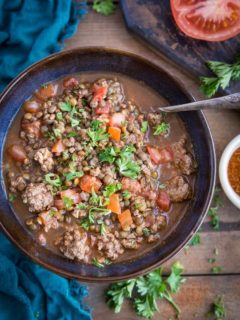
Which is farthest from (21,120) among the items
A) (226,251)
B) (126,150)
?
(226,251)

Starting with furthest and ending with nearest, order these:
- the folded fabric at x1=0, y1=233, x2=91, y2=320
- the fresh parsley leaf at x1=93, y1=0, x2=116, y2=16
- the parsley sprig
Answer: the fresh parsley leaf at x1=93, y1=0, x2=116, y2=16 → the parsley sprig → the folded fabric at x1=0, y1=233, x2=91, y2=320

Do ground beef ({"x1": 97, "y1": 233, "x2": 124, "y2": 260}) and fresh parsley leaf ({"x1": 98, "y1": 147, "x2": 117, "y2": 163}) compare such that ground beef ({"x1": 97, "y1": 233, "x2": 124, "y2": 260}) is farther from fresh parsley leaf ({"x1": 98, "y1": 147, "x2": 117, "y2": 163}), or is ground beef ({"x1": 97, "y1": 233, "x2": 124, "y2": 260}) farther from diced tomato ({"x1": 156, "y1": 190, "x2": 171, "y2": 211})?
fresh parsley leaf ({"x1": 98, "y1": 147, "x2": 117, "y2": 163})

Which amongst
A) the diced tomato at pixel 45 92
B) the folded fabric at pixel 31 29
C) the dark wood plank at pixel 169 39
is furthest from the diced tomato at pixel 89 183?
the dark wood plank at pixel 169 39

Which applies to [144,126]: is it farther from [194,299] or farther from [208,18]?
[194,299]

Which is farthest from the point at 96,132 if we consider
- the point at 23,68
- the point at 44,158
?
the point at 23,68

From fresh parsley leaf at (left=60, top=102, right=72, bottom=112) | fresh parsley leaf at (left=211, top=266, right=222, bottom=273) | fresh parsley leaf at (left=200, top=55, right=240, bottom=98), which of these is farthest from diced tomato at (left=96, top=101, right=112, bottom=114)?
fresh parsley leaf at (left=211, top=266, right=222, bottom=273)

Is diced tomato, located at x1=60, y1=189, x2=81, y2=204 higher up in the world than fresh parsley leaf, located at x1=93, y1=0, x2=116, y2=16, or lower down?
lower down

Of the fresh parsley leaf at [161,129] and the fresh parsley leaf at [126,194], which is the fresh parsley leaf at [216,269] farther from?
the fresh parsley leaf at [161,129]
